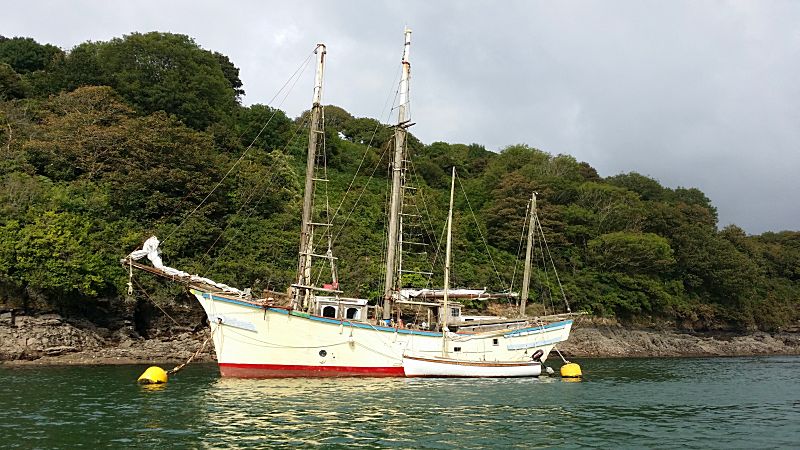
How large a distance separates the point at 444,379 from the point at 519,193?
141 ft

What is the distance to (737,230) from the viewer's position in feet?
305

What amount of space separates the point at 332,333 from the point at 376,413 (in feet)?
32.8

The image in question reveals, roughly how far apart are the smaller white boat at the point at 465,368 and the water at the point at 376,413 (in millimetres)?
974

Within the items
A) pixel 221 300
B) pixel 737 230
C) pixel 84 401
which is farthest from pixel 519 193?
pixel 84 401

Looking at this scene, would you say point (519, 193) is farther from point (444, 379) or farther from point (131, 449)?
point (131, 449)

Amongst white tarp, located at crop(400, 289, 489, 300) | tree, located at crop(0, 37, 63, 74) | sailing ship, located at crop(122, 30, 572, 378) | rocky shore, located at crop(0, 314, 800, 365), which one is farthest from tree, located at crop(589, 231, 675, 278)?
tree, located at crop(0, 37, 63, 74)

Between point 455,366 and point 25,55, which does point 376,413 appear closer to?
point 455,366

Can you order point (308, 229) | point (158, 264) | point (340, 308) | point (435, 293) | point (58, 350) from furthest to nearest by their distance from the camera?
point (435, 293) < point (58, 350) < point (308, 229) < point (340, 308) < point (158, 264)

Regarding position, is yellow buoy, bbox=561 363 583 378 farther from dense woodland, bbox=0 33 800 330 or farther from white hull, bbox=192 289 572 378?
dense woodland, bbox=0 33 800 330

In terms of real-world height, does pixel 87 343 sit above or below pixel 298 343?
below

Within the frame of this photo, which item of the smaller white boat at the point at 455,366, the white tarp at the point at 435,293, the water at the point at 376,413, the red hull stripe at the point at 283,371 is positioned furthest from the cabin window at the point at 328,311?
the white tarp at the point at 435,293

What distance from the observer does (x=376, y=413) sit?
873 inches

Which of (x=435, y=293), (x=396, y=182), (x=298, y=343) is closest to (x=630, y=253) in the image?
(x=435, y=293)

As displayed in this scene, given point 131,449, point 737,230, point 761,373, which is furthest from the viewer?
point 737,230
